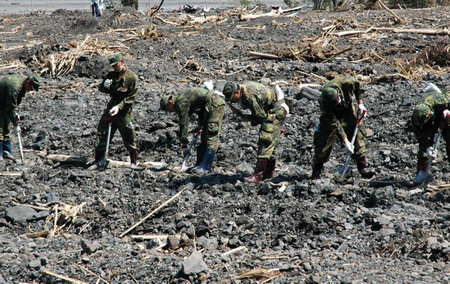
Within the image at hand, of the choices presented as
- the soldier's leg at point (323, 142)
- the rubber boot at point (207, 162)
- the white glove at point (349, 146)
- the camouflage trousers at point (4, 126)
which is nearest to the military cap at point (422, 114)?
the white glove at point (349, 146)

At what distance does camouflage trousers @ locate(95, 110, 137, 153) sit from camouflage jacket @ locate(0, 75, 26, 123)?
4.62ft

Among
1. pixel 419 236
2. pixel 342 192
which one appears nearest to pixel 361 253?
pixel 419 236

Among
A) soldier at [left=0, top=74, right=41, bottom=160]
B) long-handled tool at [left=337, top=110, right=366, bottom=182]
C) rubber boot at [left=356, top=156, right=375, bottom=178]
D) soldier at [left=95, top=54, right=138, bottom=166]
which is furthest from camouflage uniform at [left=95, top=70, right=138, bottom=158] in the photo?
rubber boot at [left=356, top=156, right=375, bottom=178]

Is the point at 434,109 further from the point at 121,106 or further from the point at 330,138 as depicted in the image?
the point at 121,106

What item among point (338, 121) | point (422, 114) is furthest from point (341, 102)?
point (422, 114)

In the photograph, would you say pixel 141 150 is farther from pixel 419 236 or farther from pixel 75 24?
pixel 75 24

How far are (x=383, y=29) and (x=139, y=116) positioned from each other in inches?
328

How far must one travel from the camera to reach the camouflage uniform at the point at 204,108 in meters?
11.3

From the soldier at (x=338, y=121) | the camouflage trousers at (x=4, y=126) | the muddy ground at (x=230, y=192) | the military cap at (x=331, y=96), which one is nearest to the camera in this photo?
the muddy ground at (x=230, y=192)

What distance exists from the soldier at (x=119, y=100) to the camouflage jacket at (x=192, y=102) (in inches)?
32.8

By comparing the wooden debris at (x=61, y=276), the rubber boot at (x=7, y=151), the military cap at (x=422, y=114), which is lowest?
the rubber boot at (x=7, y=151)

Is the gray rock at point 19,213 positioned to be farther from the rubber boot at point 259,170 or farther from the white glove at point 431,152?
the white glove at point 431,152

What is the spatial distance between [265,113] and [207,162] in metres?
1.20

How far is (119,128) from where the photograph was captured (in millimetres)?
12047
